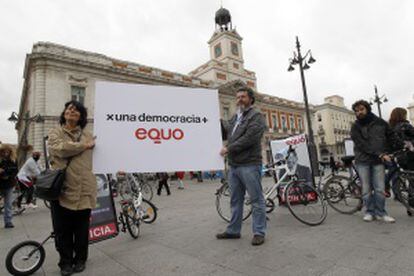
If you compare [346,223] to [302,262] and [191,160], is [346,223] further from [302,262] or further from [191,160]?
[191,160]

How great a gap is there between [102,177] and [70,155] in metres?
1.23

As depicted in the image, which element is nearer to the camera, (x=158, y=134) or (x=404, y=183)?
(x=158, y=134)

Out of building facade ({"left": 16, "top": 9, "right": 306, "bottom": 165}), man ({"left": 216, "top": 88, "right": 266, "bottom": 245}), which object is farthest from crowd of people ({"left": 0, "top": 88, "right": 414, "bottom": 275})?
building facade ({"left": 16, "top": 9, "right": 306, "bottom": 165})

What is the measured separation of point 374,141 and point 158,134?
3.29 meters

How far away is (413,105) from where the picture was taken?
62.1 meters

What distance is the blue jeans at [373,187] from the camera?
12.7 feet

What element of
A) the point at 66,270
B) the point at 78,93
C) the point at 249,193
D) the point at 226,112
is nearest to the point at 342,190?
the point at 249,193

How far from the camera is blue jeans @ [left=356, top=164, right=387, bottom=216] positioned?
3869 millimetres

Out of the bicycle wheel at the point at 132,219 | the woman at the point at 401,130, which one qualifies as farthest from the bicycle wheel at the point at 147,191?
the woman at the point at 401,130

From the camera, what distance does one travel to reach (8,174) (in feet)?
17.5

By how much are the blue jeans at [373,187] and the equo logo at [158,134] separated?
3.01 metres

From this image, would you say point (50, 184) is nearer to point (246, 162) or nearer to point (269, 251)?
point (246, 162)

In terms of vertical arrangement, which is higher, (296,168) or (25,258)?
(296,168)

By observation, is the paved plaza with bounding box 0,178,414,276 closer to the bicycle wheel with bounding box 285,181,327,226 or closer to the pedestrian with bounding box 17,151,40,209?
the bicycle wheel with bounding box 285,181,327,226
